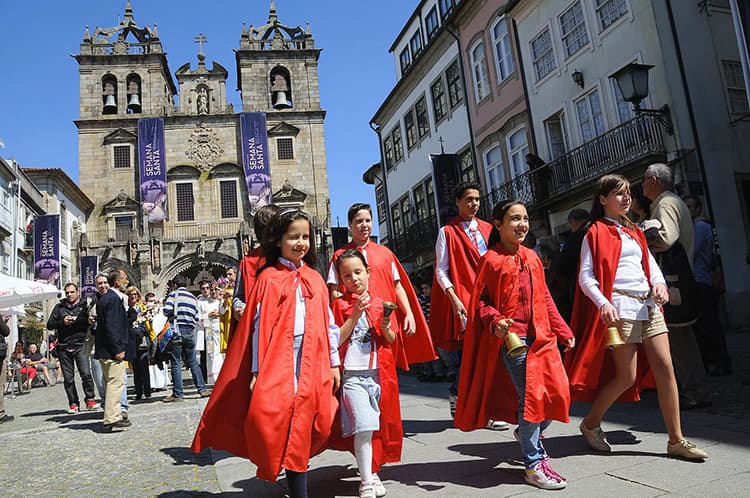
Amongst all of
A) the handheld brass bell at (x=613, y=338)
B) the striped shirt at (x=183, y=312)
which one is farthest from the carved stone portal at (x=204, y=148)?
the handheld brass bell at (x=613, y=338)

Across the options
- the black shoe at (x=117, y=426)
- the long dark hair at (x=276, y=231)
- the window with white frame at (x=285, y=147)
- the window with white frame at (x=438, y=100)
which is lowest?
the black shoe at (x=117, y=426)

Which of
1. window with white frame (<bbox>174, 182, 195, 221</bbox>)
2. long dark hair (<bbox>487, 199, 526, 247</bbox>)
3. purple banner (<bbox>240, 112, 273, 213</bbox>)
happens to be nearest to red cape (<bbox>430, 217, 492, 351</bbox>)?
long dark hair (<bbox>487, 199, 526, 247</bbox>)

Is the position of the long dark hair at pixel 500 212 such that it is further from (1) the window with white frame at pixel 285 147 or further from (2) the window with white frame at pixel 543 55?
(1) the window with white frame at pixel 285 147

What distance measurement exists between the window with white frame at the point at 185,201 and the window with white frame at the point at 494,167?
1018 inches

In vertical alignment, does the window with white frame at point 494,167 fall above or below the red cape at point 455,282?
above

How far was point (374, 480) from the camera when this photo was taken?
10.8 feet

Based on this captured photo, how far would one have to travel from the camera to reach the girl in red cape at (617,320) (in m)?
3.56

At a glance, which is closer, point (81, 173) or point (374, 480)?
point (374, 480)

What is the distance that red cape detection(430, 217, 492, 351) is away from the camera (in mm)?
4906

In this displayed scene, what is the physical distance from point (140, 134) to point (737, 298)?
37.2m

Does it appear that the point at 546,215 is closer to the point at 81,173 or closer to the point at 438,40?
the point at 438,40

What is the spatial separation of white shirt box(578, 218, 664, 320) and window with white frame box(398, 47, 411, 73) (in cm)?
2420

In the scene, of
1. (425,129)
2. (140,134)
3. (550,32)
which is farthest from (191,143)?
(550,32)

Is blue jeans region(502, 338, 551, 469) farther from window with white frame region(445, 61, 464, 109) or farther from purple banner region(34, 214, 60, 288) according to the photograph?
purple banner region(34, 214, 60, 288)
